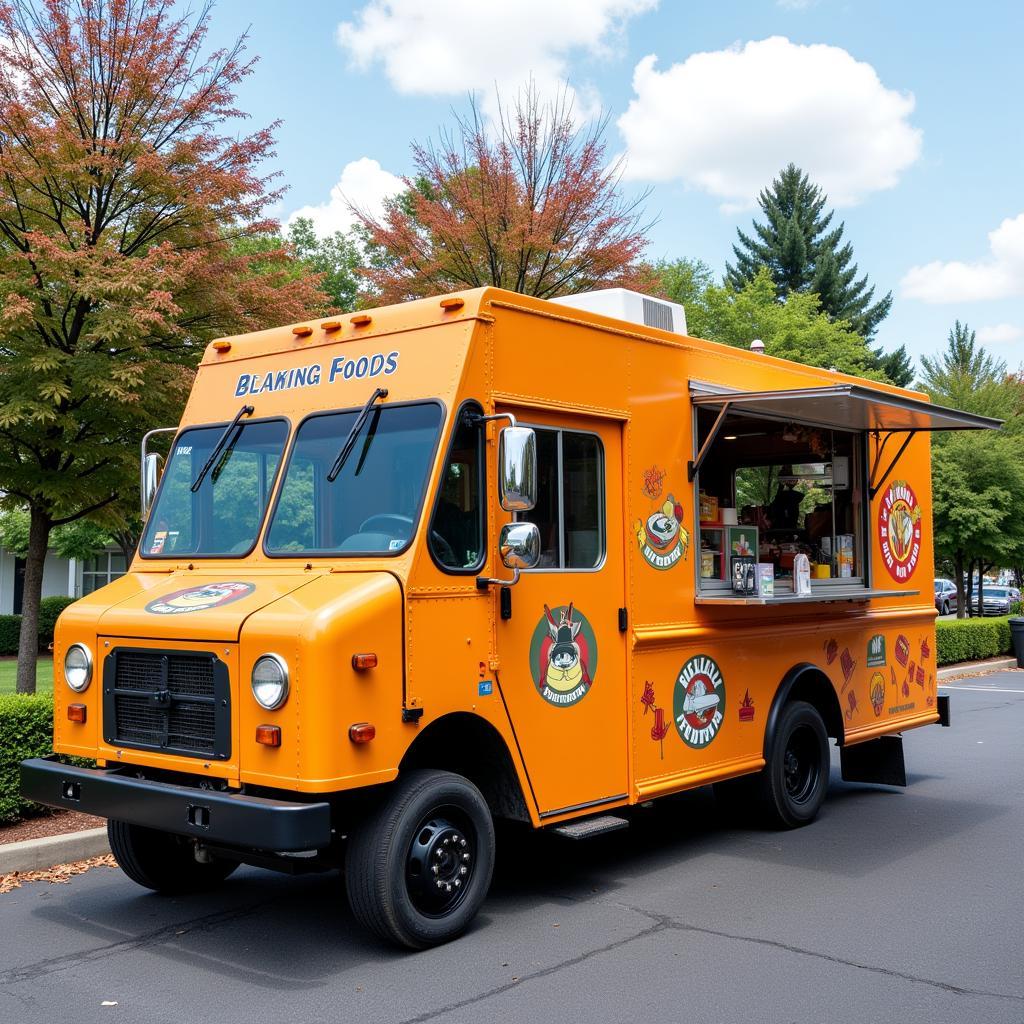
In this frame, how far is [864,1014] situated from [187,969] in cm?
301

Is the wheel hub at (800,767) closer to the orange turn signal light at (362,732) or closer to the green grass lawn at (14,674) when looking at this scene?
the orange turn signal light at (362,732)

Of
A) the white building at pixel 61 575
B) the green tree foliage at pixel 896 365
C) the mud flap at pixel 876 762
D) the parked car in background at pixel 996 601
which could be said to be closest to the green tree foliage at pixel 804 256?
the green tree foliage at pixel 896 365

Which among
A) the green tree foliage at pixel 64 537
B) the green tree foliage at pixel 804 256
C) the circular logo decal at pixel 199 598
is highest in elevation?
the green tree foliage at pixel 804 256

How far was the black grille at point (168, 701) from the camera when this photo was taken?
5.19 metres

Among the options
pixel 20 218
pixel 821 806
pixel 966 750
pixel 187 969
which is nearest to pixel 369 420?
pixel 187 969

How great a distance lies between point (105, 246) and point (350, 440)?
5.62 meters

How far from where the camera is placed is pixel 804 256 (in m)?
54.5

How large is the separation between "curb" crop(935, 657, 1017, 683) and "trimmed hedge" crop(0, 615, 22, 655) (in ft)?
70.8

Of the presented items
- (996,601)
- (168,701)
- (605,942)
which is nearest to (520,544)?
(168,701)

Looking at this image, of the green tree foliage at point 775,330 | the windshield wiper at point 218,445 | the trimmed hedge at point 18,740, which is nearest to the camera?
the windshield wiper at point 218,445

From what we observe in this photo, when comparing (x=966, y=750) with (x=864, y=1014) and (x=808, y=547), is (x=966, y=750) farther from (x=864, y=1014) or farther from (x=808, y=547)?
(x=864, y=1014)

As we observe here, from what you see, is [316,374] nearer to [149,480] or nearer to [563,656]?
[149,480]

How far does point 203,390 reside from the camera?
6.81 meters

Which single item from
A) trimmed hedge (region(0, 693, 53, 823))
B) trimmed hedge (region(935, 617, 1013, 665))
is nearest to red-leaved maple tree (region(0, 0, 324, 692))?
trimmed hedge (region(0, 693, 53, 823))
